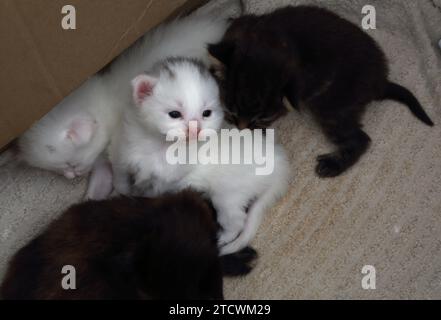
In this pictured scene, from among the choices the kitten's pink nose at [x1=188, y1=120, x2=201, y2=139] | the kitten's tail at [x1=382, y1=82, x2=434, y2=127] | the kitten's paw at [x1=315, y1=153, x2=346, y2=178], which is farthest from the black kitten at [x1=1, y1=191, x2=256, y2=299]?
the kitten's tail at [x1=382, y1=82, x2=434, y2=127]

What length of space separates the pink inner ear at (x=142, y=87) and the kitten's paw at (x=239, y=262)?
0.54 metres

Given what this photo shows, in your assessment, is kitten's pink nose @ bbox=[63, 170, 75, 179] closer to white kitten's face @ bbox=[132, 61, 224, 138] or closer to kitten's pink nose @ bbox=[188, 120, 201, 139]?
white kitten's face @ bbox=[132, 61, 224, 138]

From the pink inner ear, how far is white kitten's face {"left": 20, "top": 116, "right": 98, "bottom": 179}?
238mm

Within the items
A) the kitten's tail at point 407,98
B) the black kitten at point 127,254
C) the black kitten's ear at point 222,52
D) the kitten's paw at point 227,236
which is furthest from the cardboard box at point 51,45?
the kitten's tail at point 407,98

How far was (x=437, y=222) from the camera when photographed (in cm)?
163

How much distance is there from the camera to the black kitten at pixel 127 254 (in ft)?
3.67

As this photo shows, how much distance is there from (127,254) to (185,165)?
17.0 inches

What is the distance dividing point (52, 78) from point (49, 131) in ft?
0.73

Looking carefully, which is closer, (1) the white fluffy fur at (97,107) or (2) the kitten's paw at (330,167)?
(1) the white fluffy fur at (97,107)

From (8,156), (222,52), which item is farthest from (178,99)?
(8,156)

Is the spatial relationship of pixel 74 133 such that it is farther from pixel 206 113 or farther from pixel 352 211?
pixel 352 211

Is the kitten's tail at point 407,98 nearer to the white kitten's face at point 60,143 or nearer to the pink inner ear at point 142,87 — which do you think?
the pink inner ear at point 142,87

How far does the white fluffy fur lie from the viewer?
1.54 m
